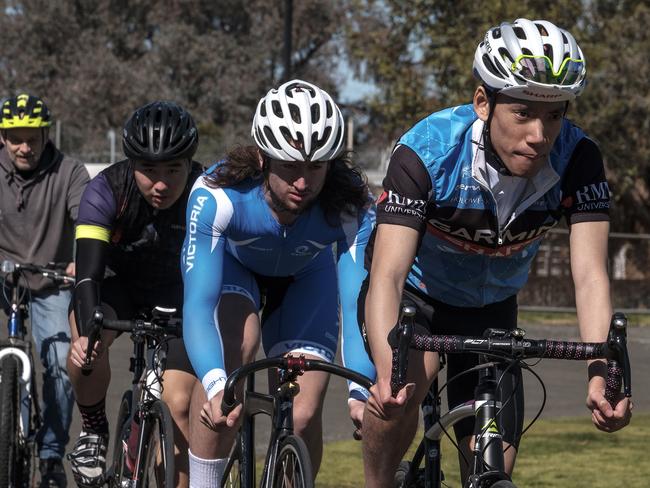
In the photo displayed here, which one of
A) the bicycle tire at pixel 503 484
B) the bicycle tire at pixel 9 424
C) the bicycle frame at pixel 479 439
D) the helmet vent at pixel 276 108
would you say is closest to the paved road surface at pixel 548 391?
the bicycle tire at pixel 9 424

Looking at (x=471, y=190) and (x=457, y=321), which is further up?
(x=471, y=190)

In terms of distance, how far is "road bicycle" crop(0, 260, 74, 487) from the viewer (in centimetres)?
722

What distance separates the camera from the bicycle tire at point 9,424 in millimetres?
7145

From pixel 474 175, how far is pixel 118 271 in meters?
2.73

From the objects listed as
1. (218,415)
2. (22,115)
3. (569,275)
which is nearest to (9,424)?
(22,115)

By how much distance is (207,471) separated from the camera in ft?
17.9

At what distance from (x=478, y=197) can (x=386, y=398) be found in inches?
35.8

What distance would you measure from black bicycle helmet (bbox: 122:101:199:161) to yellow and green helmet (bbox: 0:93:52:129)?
158 centimetres

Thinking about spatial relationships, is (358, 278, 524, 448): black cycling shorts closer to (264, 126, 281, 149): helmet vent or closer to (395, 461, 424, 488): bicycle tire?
(395, 461, 424, 488): bicycle tire

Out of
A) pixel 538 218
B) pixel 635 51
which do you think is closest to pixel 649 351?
pixel 635 51

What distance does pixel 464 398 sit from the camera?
17.3 ft

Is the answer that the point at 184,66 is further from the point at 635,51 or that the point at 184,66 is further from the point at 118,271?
the point at 118,271

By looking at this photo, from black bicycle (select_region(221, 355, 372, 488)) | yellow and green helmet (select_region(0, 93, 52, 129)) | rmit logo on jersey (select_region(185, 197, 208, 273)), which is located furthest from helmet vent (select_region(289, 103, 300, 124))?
yellow and green helmet (select_region(0, 93, 52, 129))

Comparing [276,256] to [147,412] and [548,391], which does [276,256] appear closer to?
[147,412]
